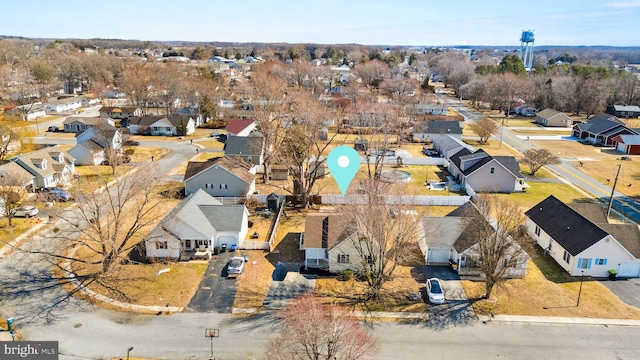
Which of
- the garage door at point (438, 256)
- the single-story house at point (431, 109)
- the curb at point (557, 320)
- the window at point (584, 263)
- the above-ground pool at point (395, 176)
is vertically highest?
the single-story house at point (431, 109)

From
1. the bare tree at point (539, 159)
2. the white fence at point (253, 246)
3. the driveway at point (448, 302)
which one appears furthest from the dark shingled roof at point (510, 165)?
the white fence at point (253, 246)

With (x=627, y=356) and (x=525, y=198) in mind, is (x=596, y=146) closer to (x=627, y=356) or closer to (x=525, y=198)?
(x=525, y=198)

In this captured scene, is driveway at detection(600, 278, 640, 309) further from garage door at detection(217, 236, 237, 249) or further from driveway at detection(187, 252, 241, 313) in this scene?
garage door at detection(217, 236, 237, 249)

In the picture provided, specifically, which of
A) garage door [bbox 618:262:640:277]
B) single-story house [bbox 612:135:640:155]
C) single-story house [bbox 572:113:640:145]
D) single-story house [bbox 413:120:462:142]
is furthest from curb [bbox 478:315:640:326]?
single-story house [bbox 572:113:640:145]

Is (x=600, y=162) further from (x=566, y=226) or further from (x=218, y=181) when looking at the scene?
(x=218, y=181)

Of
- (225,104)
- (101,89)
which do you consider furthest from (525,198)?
(101,89)

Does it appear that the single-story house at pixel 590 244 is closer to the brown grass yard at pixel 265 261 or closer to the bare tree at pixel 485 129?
the brown grass yard at pixel 265 261
